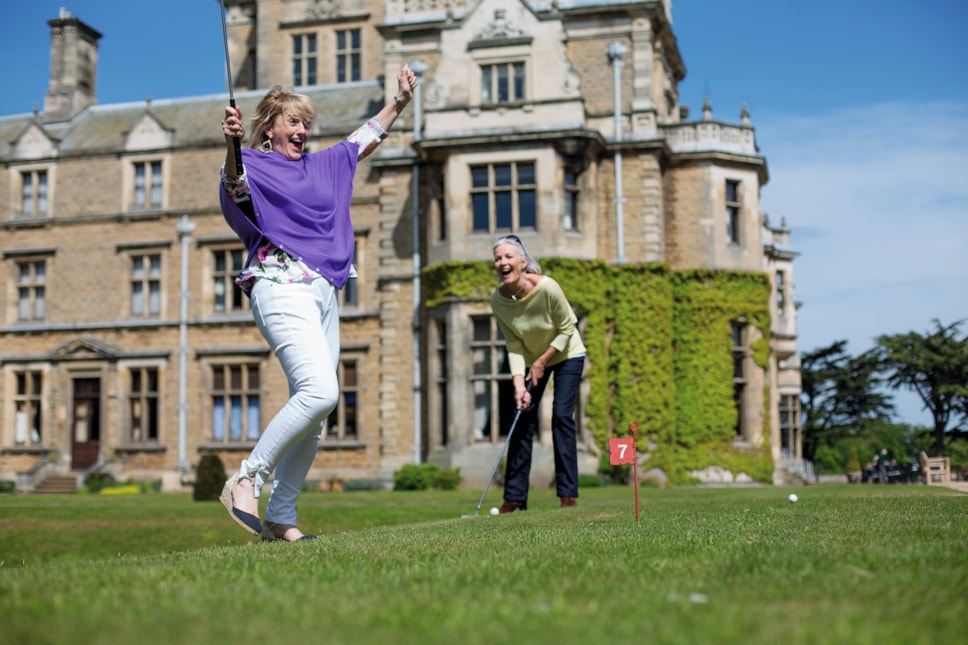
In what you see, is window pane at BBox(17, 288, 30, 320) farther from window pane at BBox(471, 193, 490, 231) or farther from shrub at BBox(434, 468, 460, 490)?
shrub at BBox(434, 468, 460, 490)

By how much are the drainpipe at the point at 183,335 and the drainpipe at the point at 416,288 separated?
6.58m

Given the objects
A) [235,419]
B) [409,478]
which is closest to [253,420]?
[235,419]

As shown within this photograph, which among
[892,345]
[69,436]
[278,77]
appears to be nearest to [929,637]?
[69,436]

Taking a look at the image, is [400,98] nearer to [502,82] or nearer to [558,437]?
[558,437]

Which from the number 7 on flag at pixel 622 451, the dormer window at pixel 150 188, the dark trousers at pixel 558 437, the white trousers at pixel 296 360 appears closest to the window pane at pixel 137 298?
the dormer window at pixel 150 188

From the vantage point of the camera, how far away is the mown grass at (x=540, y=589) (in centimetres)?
265

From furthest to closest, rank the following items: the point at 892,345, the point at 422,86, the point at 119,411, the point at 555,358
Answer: the point at 892,345 → the point at 119,411 → the point at 422,86 → the point at 555,358

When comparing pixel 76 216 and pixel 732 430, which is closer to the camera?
pixel 732 430

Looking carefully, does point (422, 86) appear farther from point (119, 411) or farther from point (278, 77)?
point (119, 411)

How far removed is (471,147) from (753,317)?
815cm

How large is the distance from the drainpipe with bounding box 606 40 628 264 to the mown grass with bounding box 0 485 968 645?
20810 millimetres

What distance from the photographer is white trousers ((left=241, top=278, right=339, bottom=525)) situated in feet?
19.2

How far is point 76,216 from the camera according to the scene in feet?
103

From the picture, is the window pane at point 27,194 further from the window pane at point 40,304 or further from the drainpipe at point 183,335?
the drainpipe at point 183,335
